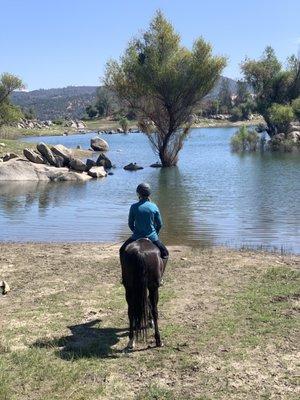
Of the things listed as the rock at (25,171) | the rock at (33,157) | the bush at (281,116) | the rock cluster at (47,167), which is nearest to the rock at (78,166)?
the rock cluster at (47,167)

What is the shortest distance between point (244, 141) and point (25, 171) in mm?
30088

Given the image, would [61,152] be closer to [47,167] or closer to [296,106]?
[47,167]

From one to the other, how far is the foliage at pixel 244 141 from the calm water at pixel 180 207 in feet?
55.6

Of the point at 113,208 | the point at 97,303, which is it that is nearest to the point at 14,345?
the point at 97,303

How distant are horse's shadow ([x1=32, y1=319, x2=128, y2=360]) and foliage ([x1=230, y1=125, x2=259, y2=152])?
53.0m

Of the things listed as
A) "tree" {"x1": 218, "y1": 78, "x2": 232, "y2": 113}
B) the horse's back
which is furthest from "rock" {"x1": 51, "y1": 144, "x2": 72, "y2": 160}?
"tree" {"x1": 218, "y1": 78, "x2": 232, "y2": 113}

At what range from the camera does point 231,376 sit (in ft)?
21.9

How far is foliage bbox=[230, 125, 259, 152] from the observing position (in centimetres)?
5966

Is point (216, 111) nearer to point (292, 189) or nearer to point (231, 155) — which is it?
point (231, 155)

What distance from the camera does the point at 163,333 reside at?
27.4ft

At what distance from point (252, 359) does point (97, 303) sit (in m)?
3.76

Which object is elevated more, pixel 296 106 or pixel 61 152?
pixel 296 106

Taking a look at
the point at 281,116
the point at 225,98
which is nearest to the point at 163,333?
the point at 281,116

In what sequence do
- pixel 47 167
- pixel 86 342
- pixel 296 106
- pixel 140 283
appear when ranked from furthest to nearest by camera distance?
pixel 296 106
pixel 47 167
pixel 86 342
pixel 140 283
